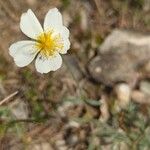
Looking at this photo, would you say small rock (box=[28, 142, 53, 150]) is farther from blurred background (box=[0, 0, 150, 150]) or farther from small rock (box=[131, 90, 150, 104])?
small rock (box=[131, 90, 150, 104])

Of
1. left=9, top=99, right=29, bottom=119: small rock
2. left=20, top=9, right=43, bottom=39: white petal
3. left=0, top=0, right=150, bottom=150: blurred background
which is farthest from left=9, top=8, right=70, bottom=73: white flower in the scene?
left=9, top=99, right=29, bottom=119: small rock

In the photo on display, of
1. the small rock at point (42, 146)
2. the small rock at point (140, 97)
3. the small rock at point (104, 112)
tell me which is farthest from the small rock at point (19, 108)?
the small rock at point (140, 97)

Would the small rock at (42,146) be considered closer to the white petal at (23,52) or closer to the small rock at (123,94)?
the small rock at (123,94)

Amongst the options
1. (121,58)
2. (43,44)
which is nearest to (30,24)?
(43,44)

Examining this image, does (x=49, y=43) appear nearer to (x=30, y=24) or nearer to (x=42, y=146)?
(x=30, y=24)

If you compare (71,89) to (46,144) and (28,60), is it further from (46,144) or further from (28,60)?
(28,60)
